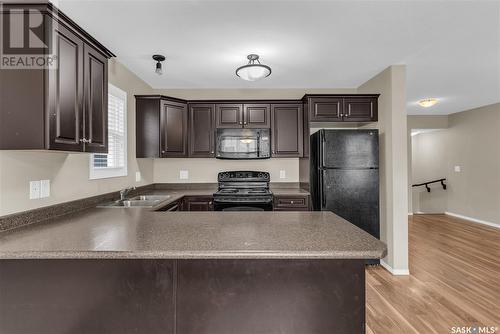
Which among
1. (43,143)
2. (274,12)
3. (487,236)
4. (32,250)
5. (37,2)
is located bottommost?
(487,236)

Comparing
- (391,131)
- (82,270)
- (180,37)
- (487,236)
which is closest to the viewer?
(82,270)

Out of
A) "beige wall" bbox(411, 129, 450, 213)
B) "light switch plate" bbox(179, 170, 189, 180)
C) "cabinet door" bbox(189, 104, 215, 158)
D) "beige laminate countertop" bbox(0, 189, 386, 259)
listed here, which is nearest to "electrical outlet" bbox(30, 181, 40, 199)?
"beige laminate countertop" bbox(0, 189, 386, 259)

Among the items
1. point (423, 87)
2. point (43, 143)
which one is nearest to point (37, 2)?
point (43, 143)

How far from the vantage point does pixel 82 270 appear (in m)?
1.28

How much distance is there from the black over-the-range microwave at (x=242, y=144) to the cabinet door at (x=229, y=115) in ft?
0.32

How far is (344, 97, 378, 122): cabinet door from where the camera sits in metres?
3.43

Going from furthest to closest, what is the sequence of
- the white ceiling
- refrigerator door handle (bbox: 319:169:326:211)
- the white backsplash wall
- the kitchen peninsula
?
the white backsplash wall
refrigerator door handle (bbox: 319:169:326:211)
the white ceiling
the kitchen peninsula

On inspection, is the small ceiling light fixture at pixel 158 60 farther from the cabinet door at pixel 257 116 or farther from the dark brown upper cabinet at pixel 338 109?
the dark brown upper cabinet at pixel 338 109

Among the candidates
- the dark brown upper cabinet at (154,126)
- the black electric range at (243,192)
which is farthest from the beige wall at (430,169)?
the dark brown upper cabinet at (154,126)

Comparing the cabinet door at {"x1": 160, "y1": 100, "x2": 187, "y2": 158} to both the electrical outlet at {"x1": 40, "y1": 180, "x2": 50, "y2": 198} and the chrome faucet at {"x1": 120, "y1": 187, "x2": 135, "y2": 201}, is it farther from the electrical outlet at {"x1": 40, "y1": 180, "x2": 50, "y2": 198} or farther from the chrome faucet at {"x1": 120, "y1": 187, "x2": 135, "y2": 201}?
the electrical outlet at {"x1": 40, "y1": 180, "x2": 50, "y2": 198}

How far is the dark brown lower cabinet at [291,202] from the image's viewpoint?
10.9ft

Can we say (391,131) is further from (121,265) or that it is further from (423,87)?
(121,265)

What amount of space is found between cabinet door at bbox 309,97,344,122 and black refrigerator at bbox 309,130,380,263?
0.32 m

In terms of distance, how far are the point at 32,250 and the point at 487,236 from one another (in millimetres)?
6285
